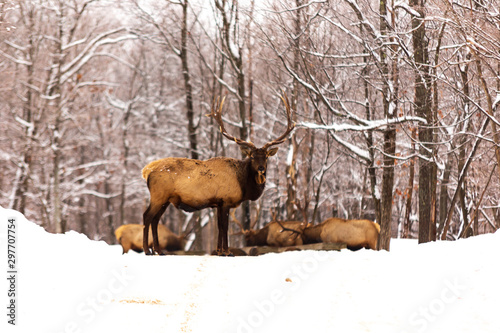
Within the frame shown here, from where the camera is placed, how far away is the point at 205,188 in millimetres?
10359

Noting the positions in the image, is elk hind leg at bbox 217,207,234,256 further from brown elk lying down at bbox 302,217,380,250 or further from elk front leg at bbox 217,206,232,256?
brown elk lying down at bbox 302,217,380,250

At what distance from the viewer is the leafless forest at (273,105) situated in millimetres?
12141

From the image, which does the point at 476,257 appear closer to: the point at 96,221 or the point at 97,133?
the point at 97,133

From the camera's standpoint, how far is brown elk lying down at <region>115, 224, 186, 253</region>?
15922 millimetres

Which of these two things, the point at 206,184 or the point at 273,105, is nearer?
the point at 206,184

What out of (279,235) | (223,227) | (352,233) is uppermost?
(223,227)

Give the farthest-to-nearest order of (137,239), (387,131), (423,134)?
1. (137,239)
2. (387,131)
3. (423,134)

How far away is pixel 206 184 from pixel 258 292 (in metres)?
3.49

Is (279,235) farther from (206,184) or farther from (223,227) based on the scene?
(206,184)

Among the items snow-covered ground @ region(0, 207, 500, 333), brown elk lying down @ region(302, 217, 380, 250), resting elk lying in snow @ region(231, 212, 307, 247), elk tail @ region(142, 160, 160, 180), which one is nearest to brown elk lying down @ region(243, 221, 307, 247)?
resting elk lying in snow @ region(231, 212, 307, 247)

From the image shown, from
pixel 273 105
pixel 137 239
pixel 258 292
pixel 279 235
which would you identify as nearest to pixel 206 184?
pixel 258 292

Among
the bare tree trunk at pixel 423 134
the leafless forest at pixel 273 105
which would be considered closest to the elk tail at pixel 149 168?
the leafless forest at pixel 273 105

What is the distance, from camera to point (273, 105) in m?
24.1

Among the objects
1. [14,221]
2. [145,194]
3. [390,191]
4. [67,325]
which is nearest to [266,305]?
[67,325]
